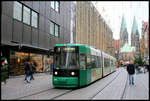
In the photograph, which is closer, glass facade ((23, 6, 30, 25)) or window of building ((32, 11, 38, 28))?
glass facade ((23, 6, 30, 25))

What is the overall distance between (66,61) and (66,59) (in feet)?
0.38

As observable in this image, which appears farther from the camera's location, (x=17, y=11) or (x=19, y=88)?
(x=17, y=11)

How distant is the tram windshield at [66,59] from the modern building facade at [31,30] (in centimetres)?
194

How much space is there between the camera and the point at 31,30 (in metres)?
22.1

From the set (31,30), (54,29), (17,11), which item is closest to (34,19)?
(31,30)

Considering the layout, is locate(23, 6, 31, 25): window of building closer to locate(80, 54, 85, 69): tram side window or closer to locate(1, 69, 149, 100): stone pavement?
locate(1, 69, 149, 100): stone pavement

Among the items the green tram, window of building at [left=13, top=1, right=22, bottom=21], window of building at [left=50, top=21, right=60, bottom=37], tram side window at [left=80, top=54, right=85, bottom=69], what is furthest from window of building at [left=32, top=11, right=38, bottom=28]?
tram side window at [left=80, top=54, right=85, bottom=69]

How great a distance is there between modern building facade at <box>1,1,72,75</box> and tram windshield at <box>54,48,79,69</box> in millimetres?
1940

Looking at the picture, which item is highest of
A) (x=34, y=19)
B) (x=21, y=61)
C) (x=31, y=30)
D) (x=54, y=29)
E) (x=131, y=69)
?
(x=34, y=19)

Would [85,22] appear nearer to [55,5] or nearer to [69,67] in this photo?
[55,5]

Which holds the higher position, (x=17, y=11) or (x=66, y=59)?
(x=17, y=11)

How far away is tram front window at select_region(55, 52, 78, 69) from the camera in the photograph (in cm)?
1202

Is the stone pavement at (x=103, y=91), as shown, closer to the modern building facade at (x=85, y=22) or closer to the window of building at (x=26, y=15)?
the window of building at (x=26, y=15)

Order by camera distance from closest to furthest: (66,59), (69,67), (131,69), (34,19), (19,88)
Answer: (69,67) < (66,59) < (19,88) < (131,69) < (34,19)
